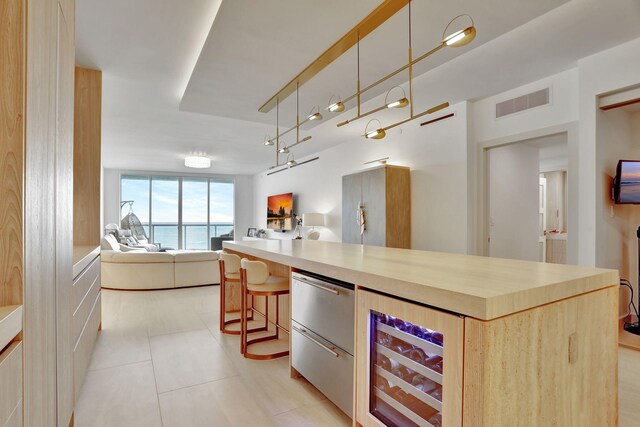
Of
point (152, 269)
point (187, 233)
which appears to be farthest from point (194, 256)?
point (187, 233)

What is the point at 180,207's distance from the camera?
10617mm

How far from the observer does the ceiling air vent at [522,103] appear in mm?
3607

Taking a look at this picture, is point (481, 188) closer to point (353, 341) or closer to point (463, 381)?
point (353, 341)

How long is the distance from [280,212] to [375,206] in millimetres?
4596

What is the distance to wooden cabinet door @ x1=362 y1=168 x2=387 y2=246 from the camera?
4.84 m

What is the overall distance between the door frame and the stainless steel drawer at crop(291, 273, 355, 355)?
2.85 m

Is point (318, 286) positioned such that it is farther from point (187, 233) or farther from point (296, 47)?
point (187, 233)

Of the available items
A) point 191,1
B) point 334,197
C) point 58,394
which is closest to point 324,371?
point 58,394

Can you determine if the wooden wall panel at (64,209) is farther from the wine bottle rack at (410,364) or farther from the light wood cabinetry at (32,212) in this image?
the wine bottle rack at (410,364)

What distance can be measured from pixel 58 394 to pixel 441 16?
305cm

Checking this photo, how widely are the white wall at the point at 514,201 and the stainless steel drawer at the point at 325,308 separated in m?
3.37

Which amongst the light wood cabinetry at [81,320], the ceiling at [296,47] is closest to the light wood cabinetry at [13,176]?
the light wood cabinetry at [81,320]

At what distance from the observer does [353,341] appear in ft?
5.45

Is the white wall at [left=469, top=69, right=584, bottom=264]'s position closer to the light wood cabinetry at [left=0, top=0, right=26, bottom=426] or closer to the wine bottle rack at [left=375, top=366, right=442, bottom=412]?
the wine bottle rack at [left=375, top=366, right=442, bottom=412]
